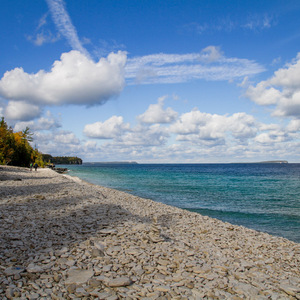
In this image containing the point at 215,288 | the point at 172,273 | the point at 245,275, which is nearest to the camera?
the point at 215,288

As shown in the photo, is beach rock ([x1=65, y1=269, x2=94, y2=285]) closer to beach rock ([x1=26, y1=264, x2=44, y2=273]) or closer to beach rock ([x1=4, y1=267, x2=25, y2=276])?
beach rock ([x1=26, y1=264, x2=44, y2=273])

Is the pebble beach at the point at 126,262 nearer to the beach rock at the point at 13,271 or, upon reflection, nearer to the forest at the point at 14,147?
the beach rock at the point at 13,271

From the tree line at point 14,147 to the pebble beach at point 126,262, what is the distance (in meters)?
47.2

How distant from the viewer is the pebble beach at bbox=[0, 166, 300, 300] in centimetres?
596

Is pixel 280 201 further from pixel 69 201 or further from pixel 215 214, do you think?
pixel 69 201

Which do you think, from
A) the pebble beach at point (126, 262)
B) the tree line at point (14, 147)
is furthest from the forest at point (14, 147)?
the pebble beach at point (126, 262)

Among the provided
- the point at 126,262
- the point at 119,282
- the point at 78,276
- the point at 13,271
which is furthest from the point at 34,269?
the point at 126,262

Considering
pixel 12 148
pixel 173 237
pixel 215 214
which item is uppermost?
pixel 12 148

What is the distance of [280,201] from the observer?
89.7 ft

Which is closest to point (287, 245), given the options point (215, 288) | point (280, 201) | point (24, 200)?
point (215, 288)

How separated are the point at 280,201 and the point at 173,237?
72.5ft

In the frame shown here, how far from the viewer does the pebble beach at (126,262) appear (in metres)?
5.96

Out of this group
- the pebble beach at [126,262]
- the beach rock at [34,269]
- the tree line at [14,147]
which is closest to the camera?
the pebble beach at [126,262]

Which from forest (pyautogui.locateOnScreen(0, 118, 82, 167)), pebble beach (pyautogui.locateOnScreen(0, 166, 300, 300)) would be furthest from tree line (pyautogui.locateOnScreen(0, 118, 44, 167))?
pebble beach (pyautogui.locateOnScreen(0, 166, 300, 300))
